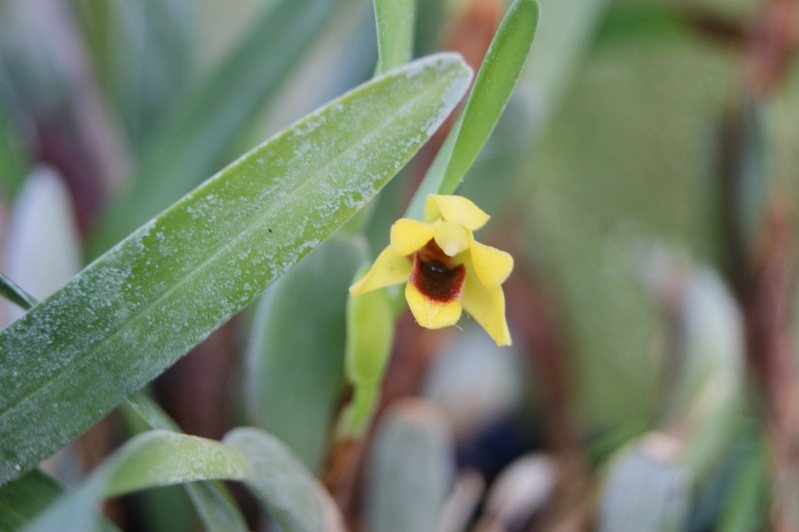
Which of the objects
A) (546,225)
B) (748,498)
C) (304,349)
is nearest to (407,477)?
(304,349)

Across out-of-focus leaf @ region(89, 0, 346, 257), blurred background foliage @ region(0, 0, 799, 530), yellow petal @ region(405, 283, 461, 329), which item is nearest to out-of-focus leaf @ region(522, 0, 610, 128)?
blurred background foliage @ region(0, 0, 799, 530)

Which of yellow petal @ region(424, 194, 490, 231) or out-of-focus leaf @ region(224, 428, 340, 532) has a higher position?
yellow petal @ region(424, 194, 490, 231)

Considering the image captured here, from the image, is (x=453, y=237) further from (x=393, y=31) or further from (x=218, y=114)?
(x=218, y=114)

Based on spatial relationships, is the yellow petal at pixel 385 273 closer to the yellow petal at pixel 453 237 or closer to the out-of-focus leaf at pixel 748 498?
the yellow petal at pixel 453 237

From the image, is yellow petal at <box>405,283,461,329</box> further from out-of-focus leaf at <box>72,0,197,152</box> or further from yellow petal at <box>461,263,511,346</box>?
out-of-focus leaf at <box>72,0,197,152</box>

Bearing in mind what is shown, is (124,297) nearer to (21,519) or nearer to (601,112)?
(21,519)

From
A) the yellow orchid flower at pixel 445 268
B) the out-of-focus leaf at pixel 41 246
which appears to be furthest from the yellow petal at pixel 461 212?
the out-of-focus leaf at pixel 41 246

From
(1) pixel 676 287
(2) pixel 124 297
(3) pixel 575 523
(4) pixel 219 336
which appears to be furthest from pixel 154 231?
(1) pixel 676 287
